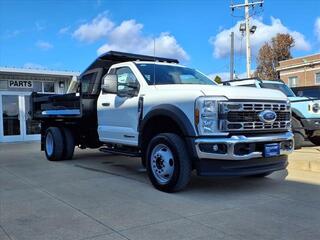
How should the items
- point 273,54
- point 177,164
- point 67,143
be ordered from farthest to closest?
point 273,54
point 67,143
point 177,164

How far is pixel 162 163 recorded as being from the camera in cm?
648

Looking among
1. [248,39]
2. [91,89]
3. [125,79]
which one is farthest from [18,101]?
[248,39]

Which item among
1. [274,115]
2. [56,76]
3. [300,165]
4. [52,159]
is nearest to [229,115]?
[274,115]

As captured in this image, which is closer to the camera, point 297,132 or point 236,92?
point 236,92

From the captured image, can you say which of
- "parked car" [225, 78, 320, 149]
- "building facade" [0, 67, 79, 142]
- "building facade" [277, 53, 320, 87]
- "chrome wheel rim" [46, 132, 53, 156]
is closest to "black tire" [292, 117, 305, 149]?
"parked car" [225, 78, 320, 149]

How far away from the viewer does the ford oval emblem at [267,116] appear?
609 centimetres

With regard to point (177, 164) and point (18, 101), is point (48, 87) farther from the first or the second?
point (177, 164)

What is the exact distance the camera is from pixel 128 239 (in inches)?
166

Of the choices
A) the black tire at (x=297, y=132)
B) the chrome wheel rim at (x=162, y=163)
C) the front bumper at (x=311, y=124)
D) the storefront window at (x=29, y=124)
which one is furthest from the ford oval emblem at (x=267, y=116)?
the storefront window at (x=29, y=124)

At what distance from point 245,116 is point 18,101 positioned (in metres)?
14.7

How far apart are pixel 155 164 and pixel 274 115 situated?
2030mm

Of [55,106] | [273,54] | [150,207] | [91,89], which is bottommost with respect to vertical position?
[150,207]

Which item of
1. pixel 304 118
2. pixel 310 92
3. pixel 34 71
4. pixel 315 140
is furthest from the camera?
pixel 34 71

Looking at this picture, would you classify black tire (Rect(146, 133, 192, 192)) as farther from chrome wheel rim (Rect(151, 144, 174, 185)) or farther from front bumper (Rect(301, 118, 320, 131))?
front bumper (Rect(301, 118, 320, 131))
